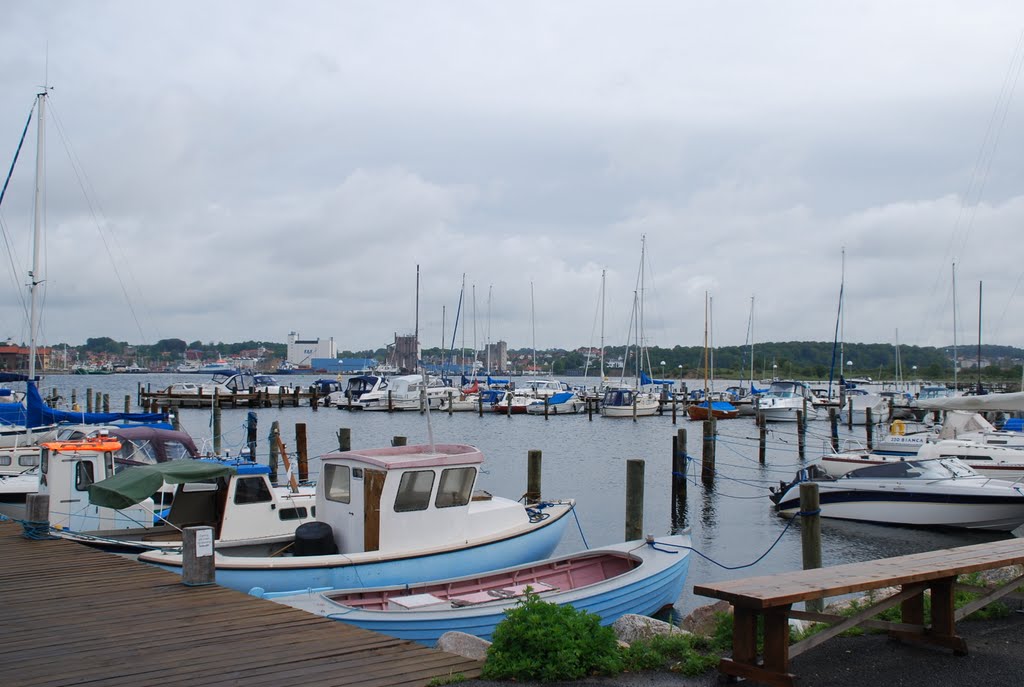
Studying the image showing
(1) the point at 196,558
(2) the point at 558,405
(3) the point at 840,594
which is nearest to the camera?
(3) the point at 840,594

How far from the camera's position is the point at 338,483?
13906mm

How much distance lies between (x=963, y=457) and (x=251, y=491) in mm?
23017

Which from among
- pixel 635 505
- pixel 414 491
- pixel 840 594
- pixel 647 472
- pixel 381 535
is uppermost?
pixel 840 594

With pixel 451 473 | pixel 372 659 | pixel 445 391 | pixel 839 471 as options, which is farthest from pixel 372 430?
pixel 372 659

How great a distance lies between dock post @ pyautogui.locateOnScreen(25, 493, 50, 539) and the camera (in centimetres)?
1302

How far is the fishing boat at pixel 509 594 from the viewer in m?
10.4

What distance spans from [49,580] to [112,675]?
167 inches

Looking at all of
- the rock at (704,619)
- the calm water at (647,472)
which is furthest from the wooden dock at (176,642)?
the calm water at (647,472)

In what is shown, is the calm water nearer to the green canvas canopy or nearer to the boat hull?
the boat hull

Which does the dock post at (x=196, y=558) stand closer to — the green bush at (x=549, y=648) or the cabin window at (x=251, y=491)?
the green bush at (x=549, y=648)

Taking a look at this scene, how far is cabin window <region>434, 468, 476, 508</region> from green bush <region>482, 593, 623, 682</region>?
21.5 ft

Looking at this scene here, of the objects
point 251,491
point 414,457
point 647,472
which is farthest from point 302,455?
point 414,457

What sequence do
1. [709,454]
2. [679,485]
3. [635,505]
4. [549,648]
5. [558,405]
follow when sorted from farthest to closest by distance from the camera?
[558,405] → [709,454] → [679,485] → [635,505] → [549,648]

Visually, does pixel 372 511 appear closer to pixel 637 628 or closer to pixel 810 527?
pixel 637 628
